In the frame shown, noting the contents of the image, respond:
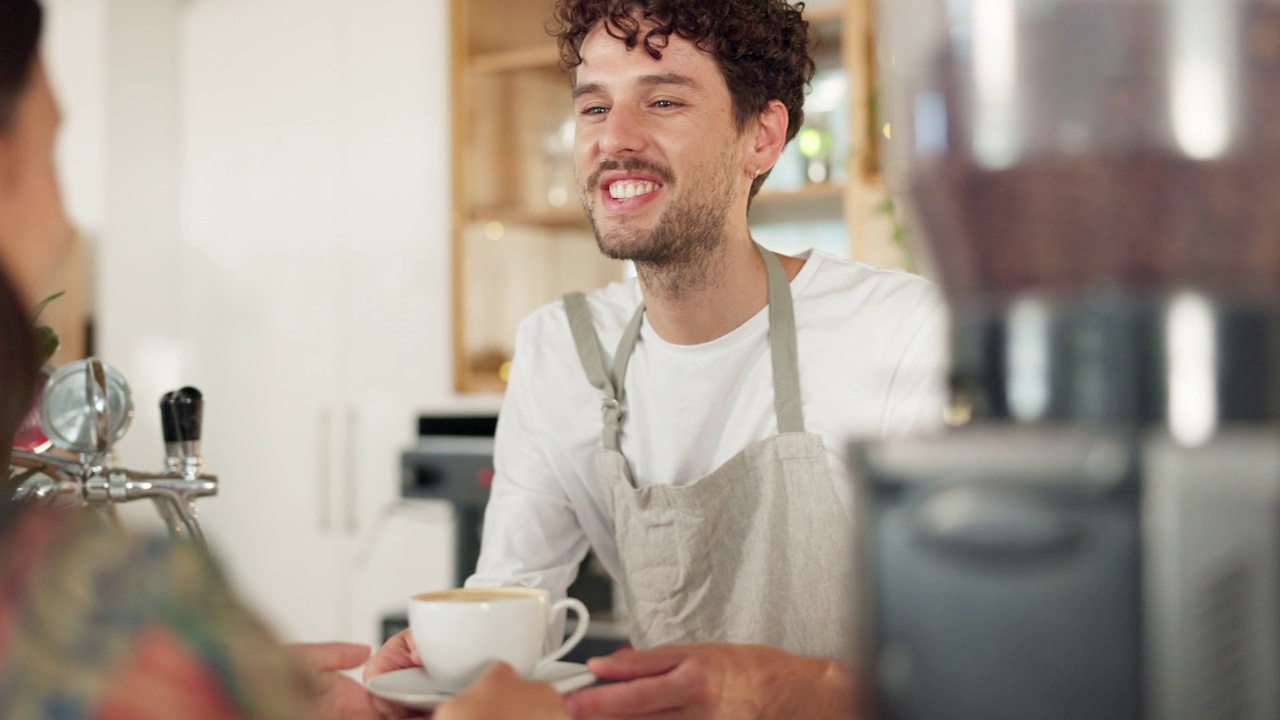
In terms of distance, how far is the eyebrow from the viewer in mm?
1547

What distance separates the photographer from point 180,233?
3.73 m

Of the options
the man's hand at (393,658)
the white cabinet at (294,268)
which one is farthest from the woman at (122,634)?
the white cabinet at (294,268)

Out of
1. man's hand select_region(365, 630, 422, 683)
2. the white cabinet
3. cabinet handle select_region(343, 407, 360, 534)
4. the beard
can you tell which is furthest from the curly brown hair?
cabinet handle select_region(343, 407, 360, 534)

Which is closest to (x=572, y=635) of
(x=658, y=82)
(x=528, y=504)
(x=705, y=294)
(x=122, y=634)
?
(x=122, y=634)

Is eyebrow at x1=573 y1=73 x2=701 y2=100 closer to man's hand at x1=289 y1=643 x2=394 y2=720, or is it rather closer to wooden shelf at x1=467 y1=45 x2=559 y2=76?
man's hand at x1=289 y1=643 x2=394 y2=720

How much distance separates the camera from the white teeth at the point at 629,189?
1.53m

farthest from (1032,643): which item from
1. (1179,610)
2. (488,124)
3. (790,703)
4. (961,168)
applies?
(488,124)

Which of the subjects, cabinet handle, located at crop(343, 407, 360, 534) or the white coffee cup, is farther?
cabinet handle, located at crop(343, 407, 360, 534)

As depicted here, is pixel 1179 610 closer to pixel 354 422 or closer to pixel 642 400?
pixel 642 400

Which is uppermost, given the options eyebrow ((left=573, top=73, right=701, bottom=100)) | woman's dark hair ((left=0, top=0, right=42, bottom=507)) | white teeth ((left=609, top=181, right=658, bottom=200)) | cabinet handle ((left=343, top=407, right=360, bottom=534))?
eyebrow ((left=573, top=73, right=701, bottom=100))

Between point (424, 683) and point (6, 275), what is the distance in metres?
0.42

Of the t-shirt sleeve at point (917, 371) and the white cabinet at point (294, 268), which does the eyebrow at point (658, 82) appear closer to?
the t-shirt sleeve at point (917, 371)

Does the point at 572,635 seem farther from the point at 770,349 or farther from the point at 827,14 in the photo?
the point at 827,14

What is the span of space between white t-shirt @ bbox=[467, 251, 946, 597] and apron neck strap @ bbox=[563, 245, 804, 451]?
0.05 feet
